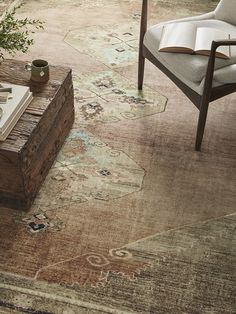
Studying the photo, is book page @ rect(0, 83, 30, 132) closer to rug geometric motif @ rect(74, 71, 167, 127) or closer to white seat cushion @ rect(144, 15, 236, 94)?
rug geometric motif @ rect(74, 71, 167, 127)

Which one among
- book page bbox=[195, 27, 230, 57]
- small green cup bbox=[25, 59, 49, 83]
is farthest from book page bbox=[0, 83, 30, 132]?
book page bbox=[195, 27, 230, 57]

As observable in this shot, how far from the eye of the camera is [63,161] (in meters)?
2.52

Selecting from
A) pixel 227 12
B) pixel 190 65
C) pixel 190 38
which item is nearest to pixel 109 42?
pixel 227 12

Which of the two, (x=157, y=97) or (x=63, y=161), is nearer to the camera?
(x=63, y=161)

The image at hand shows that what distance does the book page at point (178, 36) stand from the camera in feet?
8.22

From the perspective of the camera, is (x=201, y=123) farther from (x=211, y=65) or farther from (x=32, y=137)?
(x=32, y=137)

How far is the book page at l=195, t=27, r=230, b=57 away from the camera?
8.04 ft

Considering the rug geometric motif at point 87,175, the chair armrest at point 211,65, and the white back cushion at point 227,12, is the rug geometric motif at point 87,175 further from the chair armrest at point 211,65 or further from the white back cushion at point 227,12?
the white back cushion at point 227,12

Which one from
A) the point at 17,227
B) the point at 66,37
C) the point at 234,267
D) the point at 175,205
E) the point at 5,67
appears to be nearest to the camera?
the point at 234,267

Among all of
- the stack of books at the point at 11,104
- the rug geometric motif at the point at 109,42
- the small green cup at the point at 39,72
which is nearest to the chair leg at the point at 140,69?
the rug geometric motif at the point at 109,42

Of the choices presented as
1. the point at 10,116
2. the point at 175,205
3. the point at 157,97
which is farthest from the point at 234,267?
the point at 157,97

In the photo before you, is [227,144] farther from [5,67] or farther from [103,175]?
[5,67]

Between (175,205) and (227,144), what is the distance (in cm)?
60

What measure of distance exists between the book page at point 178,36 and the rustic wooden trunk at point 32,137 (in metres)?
0.58
